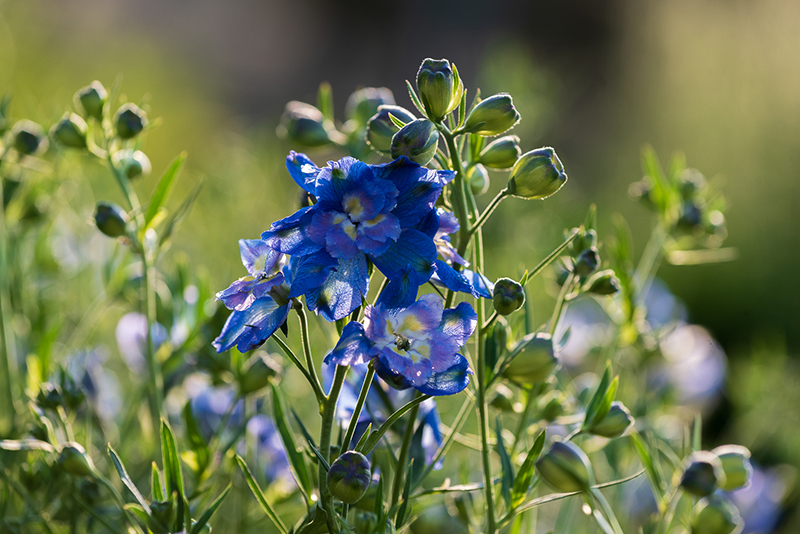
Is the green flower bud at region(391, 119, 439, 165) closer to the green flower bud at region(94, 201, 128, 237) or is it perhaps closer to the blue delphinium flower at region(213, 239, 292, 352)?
the blue delphinium flower at region(213, 239, 292, 352)

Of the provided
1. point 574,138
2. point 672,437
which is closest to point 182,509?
point 672,437

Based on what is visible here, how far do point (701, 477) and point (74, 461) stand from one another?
534 millimetres

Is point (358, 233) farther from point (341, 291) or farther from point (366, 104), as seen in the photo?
point (366, 104)

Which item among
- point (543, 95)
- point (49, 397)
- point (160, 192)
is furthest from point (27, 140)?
point (543, 95)

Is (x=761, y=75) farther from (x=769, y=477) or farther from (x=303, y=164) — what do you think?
(x=303, y=164)

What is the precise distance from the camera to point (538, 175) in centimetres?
53

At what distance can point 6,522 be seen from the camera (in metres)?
0.66

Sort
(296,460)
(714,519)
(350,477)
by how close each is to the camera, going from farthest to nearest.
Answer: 1. (714,519)
2. (296,460)
3. (350,477)

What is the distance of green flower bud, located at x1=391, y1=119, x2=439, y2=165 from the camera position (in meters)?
0.49

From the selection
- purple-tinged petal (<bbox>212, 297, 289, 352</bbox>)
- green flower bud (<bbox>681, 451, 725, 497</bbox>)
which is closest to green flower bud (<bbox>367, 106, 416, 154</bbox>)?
purple-tinged petal (<bbox>212, 297, 289, 352</bbox>)

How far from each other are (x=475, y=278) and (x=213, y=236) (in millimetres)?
1413

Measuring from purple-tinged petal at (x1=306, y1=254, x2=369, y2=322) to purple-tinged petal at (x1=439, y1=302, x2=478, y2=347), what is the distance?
0.06 m

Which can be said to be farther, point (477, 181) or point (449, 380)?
point (477, 181)

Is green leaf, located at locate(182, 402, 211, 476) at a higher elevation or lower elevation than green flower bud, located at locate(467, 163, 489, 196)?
lower
